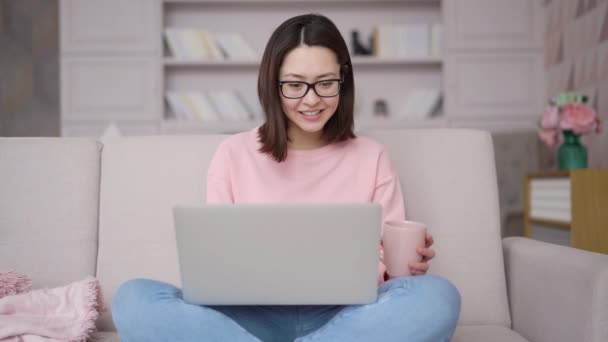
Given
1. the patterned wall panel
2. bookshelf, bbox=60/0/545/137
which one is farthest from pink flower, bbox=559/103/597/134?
the patterned wall panel

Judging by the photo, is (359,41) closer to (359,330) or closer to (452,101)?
(452,101)

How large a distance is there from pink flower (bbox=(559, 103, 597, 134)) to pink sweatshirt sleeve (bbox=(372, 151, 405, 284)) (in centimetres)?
141

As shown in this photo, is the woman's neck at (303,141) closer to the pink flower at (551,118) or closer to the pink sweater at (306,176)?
the pink sweater at (306,176)

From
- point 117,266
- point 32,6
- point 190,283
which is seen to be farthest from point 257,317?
point 32,6

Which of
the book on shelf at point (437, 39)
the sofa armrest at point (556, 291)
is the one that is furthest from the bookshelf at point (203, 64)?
the sofa armrest at point (556, 291)

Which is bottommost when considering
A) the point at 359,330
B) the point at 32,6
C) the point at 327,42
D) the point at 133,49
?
the point at 359,330

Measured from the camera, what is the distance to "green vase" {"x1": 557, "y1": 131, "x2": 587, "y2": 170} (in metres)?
2.37

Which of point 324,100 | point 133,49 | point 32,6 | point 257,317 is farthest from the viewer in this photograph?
point 32,6

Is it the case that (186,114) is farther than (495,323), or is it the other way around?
(186,114)

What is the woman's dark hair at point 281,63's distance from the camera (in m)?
1.25

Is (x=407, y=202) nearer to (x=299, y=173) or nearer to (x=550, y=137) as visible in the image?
(x=299, y=173)

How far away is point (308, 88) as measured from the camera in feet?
4.03

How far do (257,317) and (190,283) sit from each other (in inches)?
9.0

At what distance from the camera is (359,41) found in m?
3.26
